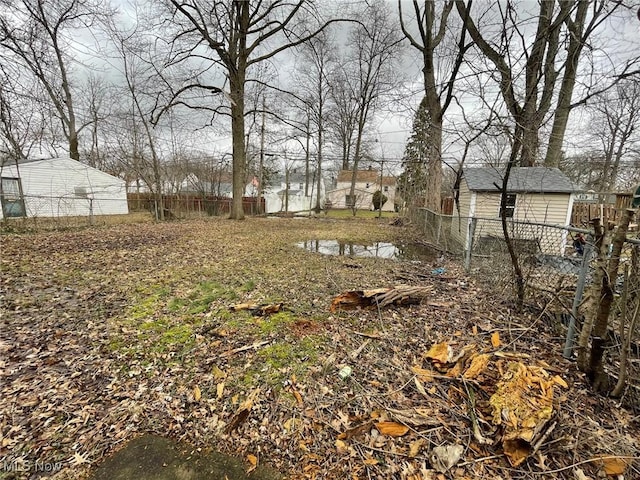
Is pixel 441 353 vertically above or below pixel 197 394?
above

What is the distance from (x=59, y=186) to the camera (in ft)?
56.4

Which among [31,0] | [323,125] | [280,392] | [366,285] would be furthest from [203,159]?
[280,392]

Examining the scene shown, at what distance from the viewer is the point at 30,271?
486 cm

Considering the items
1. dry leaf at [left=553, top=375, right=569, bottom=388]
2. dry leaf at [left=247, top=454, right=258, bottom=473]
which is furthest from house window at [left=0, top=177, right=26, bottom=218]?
dry leaf at [left=553, top=375, right=569, bottom=388]

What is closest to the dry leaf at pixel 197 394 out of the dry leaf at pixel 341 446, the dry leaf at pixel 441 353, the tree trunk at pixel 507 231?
the dry leaf at pixel 341 446

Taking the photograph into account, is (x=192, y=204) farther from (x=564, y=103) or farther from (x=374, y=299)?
(x=564, y=103)

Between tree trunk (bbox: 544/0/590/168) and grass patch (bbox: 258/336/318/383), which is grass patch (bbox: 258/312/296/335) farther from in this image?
tree trunk (bbox: 544/0/590/168)

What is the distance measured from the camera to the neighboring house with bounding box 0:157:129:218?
46.7 ft

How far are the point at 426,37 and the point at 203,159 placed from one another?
659 inches

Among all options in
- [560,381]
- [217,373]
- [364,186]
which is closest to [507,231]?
[560,381]

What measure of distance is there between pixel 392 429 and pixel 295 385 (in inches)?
32.0

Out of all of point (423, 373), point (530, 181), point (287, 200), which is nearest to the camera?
point (423, 373)

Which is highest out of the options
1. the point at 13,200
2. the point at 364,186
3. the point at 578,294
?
the point at 364,186

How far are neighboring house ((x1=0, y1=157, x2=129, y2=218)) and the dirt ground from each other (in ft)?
42.7
